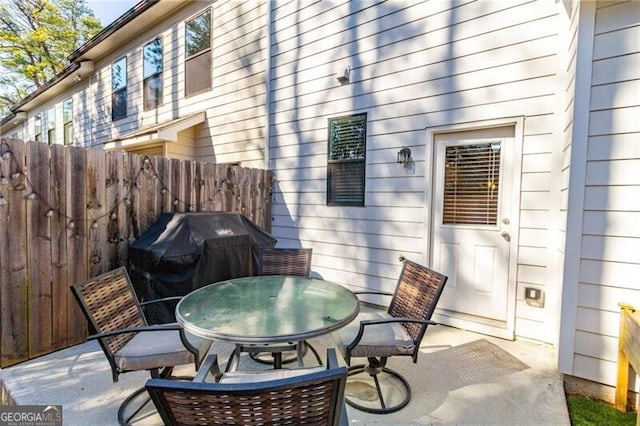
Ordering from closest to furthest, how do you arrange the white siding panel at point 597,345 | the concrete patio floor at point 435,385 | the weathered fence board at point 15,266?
1. the concrete patio floor at point 435,385
2. the white siding panel at point 597,345
3. the weathered fence board at point 15,266

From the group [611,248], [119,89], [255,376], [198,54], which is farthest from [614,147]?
[119,89]

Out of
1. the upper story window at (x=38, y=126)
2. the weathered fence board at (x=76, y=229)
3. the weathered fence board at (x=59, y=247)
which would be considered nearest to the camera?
the weathered fence board at (x=59, y=247)

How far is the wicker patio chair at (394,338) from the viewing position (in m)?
2.08

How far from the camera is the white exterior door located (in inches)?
131

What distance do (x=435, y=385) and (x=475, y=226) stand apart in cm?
177

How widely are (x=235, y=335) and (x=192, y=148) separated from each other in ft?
19.1

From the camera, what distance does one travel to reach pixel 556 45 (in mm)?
2982

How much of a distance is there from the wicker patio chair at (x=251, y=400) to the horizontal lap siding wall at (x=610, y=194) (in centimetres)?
233

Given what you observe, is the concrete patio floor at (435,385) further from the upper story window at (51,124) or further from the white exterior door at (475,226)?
the upper story window at (51,124)

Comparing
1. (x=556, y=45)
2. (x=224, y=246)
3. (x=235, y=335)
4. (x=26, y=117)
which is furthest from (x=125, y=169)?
(x=26, y=117)

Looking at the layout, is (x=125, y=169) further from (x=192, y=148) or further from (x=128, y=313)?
(x=192, y=148)

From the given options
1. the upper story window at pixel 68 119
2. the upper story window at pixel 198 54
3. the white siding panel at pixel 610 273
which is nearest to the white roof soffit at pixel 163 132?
the upper story window at pixel 198 54

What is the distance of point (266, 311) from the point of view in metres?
2.00

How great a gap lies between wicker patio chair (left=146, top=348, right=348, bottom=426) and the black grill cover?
2.37m
